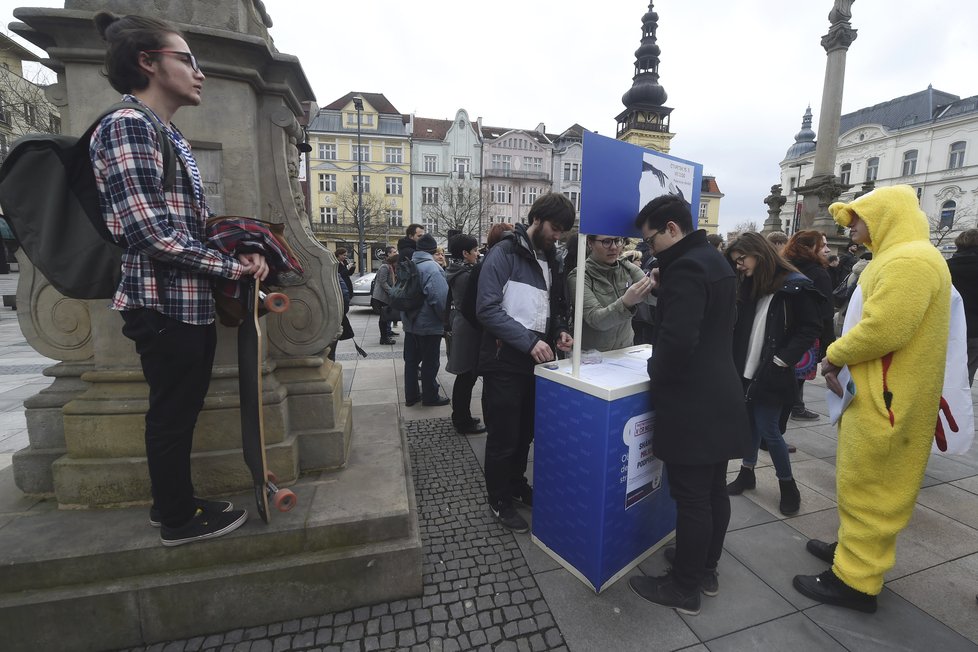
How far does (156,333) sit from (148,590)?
115 centimetres

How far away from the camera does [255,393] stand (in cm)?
199

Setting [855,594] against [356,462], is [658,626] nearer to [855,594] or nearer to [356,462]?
[855,594]

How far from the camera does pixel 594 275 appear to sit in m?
3.11

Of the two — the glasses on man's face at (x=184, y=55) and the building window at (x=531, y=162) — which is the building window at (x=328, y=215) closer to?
the building window at (x=531, y=162)

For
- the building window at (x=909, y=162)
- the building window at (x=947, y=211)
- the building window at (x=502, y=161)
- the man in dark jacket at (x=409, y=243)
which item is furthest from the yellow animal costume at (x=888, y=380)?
the building window at (x=909, y=162)

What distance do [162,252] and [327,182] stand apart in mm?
47365

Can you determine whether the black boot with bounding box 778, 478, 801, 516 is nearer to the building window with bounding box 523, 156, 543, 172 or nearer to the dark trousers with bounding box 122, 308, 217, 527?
the dark trousers with bounding box 122, 308, 217, 527

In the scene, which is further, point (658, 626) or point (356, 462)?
point (356, 462)

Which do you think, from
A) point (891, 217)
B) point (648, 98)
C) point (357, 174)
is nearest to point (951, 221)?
point (648, 98)

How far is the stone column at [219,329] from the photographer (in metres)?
2.21

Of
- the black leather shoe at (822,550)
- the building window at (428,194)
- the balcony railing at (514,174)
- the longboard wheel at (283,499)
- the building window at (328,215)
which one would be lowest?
the black leather shoe at (822,550)

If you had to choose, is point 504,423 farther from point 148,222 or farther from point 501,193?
point 501,193

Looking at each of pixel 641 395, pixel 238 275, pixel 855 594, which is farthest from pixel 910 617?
pixel 238 275

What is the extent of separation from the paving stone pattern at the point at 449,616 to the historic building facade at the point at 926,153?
152ft
